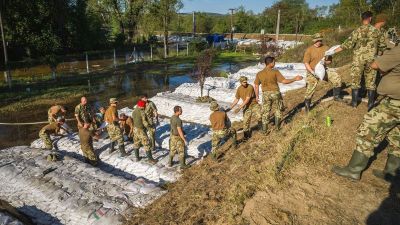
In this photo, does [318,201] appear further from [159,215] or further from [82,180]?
[82,180]

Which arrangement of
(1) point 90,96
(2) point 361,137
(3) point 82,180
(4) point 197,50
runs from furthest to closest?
1. (4) point 197,50
2. (1) point 90,96
3. (3) point 82,180
4. (2) point 361,137

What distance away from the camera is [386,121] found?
467 centimetres

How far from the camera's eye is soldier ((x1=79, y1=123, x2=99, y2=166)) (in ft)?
31.7

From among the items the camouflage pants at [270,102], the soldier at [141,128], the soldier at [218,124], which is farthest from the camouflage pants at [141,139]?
the camouflage pants at [270,102]

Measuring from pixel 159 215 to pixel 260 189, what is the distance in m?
2.23

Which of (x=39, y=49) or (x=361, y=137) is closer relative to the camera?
(x=361, y=137)

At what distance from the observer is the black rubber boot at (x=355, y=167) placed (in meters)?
5.00

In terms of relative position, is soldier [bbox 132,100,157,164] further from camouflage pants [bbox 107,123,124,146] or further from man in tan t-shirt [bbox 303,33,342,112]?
man in tan t-shirt [bbox 303,33,342,112]

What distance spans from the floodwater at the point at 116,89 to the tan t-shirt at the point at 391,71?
11.7 m

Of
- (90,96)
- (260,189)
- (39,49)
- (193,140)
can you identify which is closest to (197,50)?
(39,49)

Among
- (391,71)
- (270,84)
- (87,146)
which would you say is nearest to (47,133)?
(87,146)

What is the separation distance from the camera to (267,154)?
721 centimetres

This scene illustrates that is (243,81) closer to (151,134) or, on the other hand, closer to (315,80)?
(315,80)

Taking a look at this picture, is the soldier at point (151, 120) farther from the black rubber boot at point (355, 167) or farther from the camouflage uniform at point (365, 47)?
the black rubber boot at point (355, 167)
